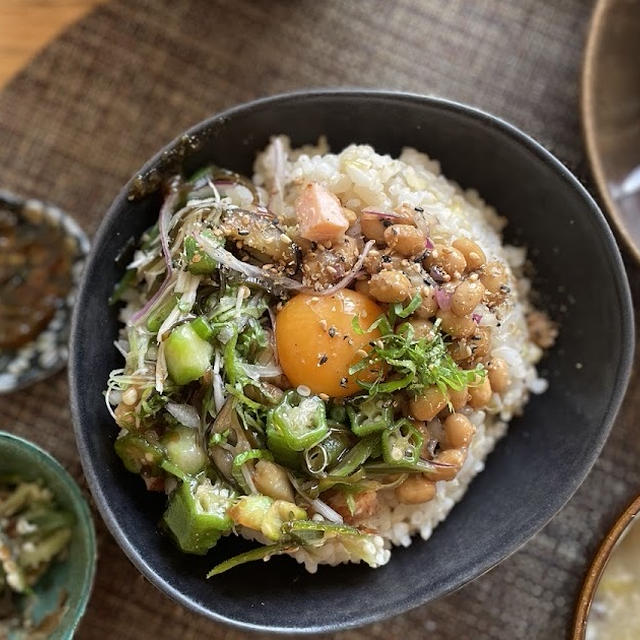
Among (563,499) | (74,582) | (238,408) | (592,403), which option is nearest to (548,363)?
(592,403)

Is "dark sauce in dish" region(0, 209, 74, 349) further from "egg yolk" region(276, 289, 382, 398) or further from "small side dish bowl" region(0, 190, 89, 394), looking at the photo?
"egg yolk" region(276, 289, 382, 398)

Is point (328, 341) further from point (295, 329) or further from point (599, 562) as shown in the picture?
point (599, 562)

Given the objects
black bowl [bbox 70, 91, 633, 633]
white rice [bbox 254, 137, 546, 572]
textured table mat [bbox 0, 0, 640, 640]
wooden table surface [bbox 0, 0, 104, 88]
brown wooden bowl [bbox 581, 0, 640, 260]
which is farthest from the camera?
wooden table surface [bbox 0, 0, 104, 88]

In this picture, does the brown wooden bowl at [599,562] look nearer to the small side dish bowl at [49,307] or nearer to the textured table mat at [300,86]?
the textured table mat at [300,86]

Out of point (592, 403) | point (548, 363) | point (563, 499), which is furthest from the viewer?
point (548, 363)

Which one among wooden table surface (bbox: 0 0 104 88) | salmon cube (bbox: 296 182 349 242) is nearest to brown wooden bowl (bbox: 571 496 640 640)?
salmon cube (bbox: 296 182 349 242)

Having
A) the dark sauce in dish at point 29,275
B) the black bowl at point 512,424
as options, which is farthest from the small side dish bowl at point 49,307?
the black bowl at point 512,424

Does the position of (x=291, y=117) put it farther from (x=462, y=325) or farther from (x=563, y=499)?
(x=563, y=499)
